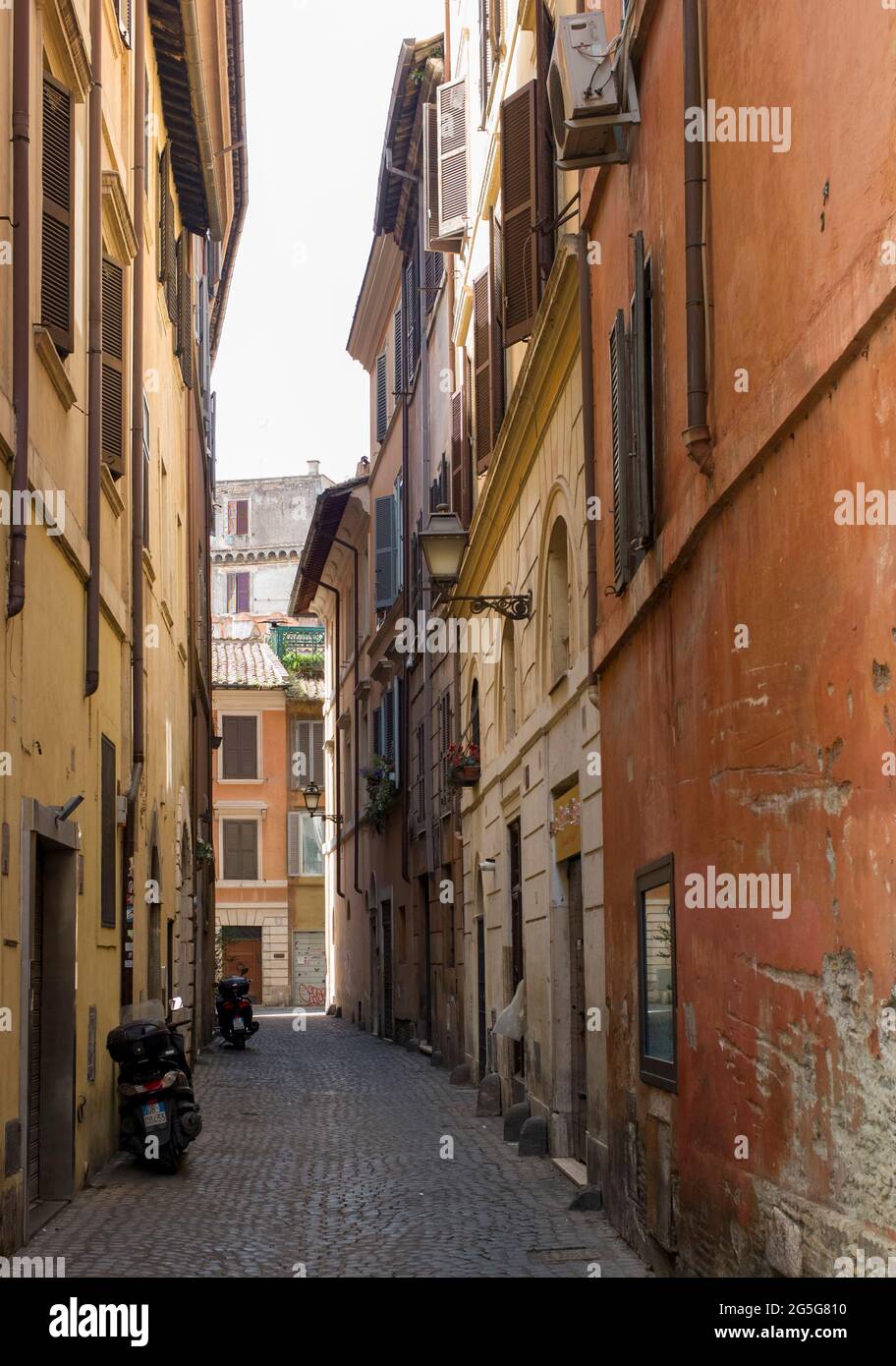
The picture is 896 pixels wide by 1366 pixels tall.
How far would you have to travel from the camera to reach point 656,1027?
8625 mm

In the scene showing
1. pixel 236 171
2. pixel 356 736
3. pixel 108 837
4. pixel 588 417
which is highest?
pixel 236 171

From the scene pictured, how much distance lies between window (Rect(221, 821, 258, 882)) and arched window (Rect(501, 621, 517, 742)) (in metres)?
33.7

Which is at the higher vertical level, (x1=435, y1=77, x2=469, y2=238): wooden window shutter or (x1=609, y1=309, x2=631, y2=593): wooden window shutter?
(x1=435, y1=77, x2=469, y2=238): wooden window shutter

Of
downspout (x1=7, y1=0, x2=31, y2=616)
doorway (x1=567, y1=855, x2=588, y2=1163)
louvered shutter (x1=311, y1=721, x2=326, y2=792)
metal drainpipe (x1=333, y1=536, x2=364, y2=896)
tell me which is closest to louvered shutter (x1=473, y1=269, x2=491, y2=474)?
doorway (x1=567, y1=855, x2=588, y2=1163)

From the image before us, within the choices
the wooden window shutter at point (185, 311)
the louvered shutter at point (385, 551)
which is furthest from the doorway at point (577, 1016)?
the louvered shutter at point (385, 551)

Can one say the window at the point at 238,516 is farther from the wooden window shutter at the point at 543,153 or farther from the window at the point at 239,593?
the wooden window shutter at the point at 543,153

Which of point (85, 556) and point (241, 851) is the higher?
point (85, 556)

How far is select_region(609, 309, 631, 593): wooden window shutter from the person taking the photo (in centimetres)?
927

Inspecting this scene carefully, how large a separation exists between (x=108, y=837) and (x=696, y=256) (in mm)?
7123

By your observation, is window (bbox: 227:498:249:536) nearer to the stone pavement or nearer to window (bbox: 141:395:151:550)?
the stone pavement

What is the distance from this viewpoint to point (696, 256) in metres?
7.20

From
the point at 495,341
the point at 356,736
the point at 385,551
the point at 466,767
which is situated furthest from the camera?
the point at 356,736

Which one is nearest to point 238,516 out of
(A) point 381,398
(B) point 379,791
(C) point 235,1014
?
(A) point 381,398

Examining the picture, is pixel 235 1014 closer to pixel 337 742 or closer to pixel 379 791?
pixel 379 791
